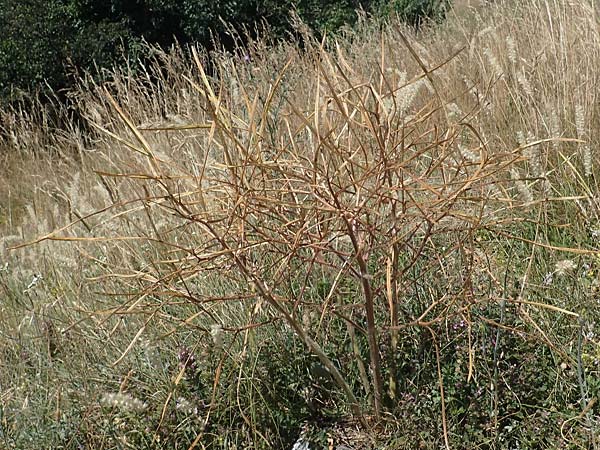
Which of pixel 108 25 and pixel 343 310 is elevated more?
pixel 108 25

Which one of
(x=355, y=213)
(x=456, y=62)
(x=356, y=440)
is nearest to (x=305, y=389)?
(x=356, y=440)

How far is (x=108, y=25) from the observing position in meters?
10.1

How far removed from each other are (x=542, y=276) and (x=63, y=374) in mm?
1633

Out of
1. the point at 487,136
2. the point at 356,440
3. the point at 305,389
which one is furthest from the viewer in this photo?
the point at 487,136

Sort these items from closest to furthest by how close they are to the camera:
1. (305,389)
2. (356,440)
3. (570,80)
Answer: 1. (356,440)
2. (305,389)
3. (570,80)

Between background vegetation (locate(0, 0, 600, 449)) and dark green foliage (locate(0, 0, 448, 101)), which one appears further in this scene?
dark green foliage (locate(0, 0, 448, 101))

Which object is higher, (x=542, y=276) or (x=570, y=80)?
(x=570, y=80)

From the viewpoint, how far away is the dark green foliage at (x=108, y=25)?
30.8 ft

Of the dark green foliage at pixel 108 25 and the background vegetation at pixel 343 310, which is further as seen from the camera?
the dark green foliage at pixel 108 25

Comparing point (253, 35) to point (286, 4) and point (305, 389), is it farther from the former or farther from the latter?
point (305, 389)

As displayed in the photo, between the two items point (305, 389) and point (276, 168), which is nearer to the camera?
point (276, 168)

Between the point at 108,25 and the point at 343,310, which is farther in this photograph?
the point at 108,25

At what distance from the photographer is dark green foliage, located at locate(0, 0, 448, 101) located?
9.39 m

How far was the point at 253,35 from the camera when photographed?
433 inches
